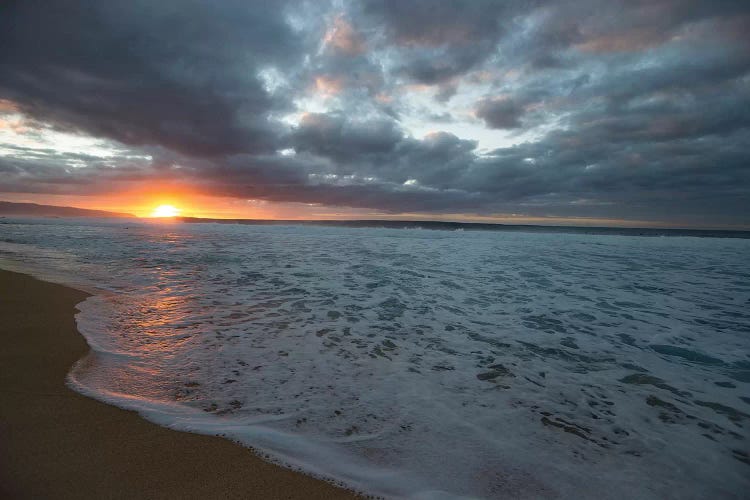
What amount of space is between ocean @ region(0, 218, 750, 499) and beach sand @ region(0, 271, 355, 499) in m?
0.17

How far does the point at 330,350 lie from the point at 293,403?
1.72 meters

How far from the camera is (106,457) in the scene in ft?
8.89

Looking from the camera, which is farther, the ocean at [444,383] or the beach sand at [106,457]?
the ocean at [444,383]

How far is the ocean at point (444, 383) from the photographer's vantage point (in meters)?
3.06

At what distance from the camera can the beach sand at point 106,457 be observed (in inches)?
94.6

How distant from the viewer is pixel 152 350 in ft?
17.0

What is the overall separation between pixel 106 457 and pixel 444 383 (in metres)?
3.75

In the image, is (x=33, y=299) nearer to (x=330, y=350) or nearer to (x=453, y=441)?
(x=330, y=350)

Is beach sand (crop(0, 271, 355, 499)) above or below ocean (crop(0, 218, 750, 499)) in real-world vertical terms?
above

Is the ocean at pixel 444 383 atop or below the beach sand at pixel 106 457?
below

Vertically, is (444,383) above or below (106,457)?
below

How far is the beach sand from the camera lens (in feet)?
7.88

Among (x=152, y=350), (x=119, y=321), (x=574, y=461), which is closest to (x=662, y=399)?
(x=574, y=461)

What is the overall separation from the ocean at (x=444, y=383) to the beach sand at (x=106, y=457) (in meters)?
0.17
